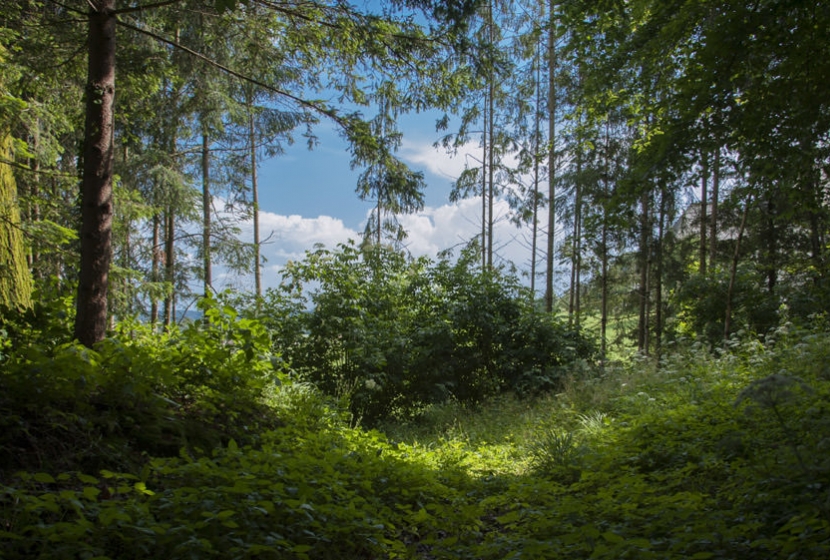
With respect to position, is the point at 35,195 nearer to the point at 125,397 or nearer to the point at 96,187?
the point at 96,187

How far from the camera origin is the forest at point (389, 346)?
3059mm

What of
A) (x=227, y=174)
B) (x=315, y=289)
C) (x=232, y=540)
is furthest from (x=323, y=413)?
(x=227, y=174)

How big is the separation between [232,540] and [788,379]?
114 inches

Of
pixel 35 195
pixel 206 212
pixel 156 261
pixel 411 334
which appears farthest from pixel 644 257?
pixel 35 195

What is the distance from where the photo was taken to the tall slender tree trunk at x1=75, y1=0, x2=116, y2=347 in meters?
5.37

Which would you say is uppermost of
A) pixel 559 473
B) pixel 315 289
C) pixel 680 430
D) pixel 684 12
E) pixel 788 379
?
pixel 684 12

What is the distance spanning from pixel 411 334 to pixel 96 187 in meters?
7.56

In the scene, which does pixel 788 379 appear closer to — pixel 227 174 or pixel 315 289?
pixel 315 289

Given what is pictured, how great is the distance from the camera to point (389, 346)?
11.2m

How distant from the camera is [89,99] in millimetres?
5434

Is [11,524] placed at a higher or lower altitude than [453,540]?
higher

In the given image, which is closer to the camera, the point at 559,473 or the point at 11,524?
the point at 11,524

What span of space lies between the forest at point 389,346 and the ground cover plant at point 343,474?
29 mm

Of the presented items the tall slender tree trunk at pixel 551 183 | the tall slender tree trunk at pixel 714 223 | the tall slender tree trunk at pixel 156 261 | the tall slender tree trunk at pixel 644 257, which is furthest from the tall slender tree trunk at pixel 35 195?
the tall slender tree trunk at pixel 714 223
